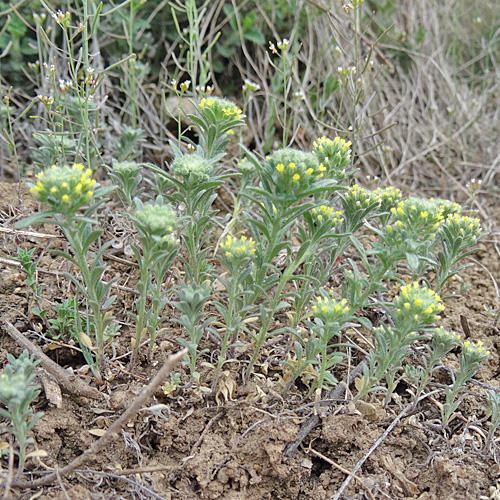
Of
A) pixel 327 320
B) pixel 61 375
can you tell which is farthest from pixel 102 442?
pixel 327 320

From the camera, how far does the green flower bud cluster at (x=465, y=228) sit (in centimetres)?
273

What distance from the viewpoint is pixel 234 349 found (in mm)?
2689

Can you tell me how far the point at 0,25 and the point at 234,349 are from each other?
369 cm

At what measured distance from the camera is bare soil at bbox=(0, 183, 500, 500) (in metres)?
2.17

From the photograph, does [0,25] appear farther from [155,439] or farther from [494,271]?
[494,271]

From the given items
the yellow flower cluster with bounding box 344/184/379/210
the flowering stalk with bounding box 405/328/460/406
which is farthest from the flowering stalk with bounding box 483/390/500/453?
the yellow flower cluster with bounding box 344/184/379/210

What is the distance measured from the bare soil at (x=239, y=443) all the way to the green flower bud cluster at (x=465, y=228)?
793mm

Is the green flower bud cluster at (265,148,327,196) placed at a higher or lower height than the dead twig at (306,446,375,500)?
higher

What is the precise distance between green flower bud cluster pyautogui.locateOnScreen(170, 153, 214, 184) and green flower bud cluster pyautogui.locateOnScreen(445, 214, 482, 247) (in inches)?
55.2

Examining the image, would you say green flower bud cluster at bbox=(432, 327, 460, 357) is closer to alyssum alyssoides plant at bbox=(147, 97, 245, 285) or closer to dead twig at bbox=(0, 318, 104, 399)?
alyssum alyssoides plant at bbox=(147, 97, 245, 285)

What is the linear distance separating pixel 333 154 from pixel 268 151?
76.0 inches

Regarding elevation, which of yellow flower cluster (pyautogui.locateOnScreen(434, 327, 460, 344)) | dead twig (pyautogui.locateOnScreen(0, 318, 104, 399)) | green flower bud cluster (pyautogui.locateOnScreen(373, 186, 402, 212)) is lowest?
dead twig (pyautogui.locateOnScreen(0, 318, 104, 399))

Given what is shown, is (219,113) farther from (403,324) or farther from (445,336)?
(445,336)

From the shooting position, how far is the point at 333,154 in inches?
103
